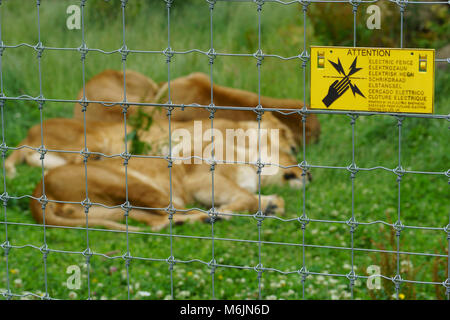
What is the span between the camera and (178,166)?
6.95 metres

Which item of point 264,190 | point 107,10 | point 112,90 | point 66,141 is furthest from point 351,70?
point 107,10

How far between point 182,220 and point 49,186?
1.05 meters

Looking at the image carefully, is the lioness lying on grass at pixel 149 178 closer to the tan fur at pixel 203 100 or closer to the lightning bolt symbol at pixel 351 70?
the tan fur at pixel 203 100

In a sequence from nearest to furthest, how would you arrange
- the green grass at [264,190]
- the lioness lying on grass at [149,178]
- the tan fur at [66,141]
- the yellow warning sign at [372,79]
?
the yellow warning sign at [372,79]
the green grass at [264,190]
the lioness lying on grass at [149,178]
the tan fur at [66,141]

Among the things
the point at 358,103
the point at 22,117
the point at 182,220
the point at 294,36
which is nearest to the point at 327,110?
the point at 358,103

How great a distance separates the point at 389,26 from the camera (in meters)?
9.76

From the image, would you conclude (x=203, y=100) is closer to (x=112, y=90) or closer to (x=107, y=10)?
(x=112, y=90)

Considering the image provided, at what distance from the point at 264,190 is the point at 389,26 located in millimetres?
3929

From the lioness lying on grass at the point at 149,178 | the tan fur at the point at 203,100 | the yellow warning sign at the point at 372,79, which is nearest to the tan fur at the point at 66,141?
the lioness lying on grass at the point at 149,178

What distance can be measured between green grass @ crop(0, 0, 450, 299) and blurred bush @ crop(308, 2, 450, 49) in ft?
0.87

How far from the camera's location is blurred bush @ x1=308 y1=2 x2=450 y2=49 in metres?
9.48

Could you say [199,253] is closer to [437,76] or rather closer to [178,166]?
[178,166]

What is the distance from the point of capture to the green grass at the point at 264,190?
4773 mm

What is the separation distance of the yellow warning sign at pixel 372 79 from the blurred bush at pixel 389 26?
6.27 metres
